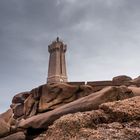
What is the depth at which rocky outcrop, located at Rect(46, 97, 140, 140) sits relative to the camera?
561 centimetres

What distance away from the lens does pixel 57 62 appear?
95.6 metres

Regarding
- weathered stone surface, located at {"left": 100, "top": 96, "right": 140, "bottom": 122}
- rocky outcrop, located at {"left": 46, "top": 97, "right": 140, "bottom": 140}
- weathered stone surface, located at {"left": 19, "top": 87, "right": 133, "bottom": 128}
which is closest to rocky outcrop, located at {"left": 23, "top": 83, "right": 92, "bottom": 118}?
weathered stone surface, located at {"left": 19, "top": 87, "right": 133, "bottom": 128}

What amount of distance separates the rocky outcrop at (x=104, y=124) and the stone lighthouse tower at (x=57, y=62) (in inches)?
3391

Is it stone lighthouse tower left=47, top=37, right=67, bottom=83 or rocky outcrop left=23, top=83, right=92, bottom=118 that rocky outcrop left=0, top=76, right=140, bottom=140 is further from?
stone lighthouse tower left=47, top=37, right=67, bottom=83

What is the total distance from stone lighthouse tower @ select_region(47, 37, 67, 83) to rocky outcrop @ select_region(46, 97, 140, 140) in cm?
8612

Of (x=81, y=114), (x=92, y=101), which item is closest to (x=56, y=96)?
(x=92, y=101)

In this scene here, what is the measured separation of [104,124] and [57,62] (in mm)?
89580

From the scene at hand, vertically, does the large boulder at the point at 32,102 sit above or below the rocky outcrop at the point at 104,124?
above

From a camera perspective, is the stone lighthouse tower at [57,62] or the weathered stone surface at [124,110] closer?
the weathered stone surface at [124,110]

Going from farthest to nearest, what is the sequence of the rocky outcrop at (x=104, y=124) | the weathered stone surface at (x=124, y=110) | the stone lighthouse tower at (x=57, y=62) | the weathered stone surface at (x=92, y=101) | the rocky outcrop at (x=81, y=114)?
the stone lighthouse tower at (x=57, y=62)
the weathered stone surface at (x=92, y=101)
the weathered stone surface at (x=124, y=110)
the rocky outcrop at (x=81, y=114)
the rocky outcrop at (x=104, y=124)

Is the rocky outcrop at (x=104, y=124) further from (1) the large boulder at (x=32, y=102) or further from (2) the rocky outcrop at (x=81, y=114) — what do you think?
(1) the large boulder at (x=32, y=102)

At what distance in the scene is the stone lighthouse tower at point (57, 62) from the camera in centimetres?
9425

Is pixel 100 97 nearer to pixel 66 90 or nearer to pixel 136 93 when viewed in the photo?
pixel 136 93

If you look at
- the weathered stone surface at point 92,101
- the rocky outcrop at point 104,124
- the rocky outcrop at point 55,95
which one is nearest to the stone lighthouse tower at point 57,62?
the rocky outcrop at point 55,95
